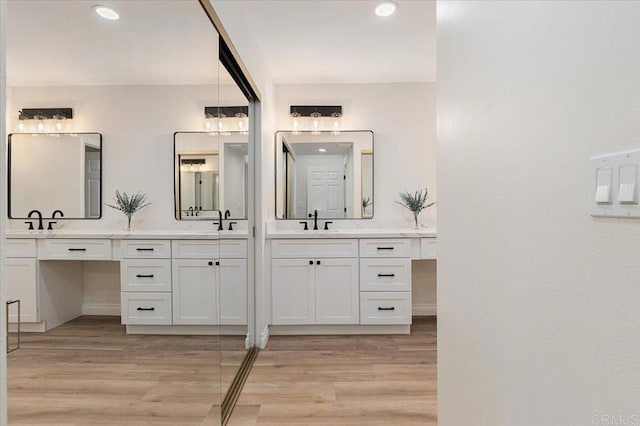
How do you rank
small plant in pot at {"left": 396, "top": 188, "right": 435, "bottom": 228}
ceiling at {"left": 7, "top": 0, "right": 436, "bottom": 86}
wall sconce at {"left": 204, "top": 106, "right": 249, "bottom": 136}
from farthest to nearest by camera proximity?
small plant in pot at {"left": 396, "top": 188, "right": 435, "bottom": 228} → wall sconce at {"left": 204, "top": 106, "right": 249, "bottom": 136} → ceiling at {"left": 7, "top": 0, "right": 436, "bottom": 86}

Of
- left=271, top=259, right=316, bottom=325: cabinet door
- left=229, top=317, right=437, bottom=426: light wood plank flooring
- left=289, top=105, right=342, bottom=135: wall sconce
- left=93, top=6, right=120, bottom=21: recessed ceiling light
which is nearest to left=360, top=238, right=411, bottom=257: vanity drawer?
left=271, top=259, right=316, bottom=325: cabinet door

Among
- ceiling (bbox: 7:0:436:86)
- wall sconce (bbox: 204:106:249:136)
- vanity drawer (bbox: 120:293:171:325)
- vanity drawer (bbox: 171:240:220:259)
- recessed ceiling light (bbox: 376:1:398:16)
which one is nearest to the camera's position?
ceiling (bbox: 7:0:436:86)

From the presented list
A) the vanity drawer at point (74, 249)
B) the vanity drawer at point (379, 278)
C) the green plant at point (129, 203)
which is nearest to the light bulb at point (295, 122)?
the vanity drawer at point (379, 278)

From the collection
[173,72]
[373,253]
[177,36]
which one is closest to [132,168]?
[173,72]

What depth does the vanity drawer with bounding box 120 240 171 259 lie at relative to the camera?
3.73ft

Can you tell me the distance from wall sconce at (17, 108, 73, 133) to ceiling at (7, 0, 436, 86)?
0.05 meters

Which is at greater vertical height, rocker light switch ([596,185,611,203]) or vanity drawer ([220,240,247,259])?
rocker light switch ([596,185,611,203])

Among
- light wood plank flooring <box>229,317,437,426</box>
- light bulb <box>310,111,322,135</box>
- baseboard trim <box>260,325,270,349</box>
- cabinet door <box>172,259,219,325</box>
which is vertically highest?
light bulb <box>310,111,322,135</box>

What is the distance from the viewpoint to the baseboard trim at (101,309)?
928 mm

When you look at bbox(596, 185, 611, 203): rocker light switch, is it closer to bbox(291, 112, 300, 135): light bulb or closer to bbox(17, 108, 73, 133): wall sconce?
bbox(17, 108, 73, 133): wall sconce

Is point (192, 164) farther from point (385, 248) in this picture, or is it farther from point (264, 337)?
point (385, 248)

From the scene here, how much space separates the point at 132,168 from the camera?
1.03 m

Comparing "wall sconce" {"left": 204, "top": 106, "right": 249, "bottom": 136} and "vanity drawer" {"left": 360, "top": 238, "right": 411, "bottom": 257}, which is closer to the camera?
"wall sconce" {"left": 204, "top": 106, "right": 249, "bottom": 136}

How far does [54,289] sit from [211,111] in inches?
47.5
